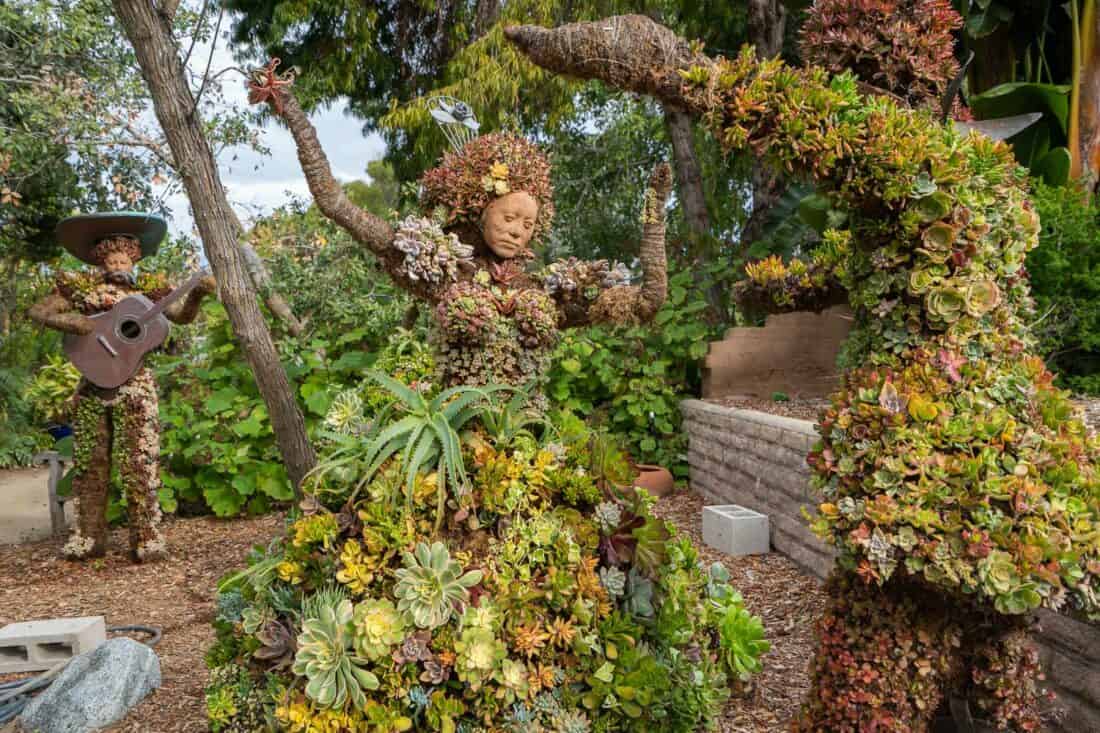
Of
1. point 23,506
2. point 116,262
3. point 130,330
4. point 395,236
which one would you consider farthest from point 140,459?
point 23,506

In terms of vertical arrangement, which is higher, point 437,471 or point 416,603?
point 437,471

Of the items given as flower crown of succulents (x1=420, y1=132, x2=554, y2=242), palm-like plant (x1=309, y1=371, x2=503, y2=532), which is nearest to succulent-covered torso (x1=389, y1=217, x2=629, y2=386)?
flower crown of succulents (x1=420, y1=132, x2=554, y2=242)

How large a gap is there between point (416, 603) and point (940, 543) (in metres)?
1.19

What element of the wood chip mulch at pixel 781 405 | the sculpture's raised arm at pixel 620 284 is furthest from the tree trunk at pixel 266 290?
the sculpture's raised arm at pixel 620 284

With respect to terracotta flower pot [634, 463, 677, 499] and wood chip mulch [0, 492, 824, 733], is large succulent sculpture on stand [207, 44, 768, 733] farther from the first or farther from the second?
terracotta flower pot [634, 463, 677, 499]

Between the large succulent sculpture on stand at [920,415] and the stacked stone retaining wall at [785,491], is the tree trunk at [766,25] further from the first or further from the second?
the large succulent sculpture on stand at [920,415]

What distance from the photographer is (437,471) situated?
1981 mm

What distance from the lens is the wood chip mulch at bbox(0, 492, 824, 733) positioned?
8.43 feet

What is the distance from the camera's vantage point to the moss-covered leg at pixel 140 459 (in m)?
4.36

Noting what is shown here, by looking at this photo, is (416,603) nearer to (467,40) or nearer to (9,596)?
(9,596)

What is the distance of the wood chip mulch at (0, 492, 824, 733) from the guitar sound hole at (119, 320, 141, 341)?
1.41m

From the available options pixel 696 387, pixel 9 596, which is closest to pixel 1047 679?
pixel 696 387

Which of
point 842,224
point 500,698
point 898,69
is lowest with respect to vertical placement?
point 500,698

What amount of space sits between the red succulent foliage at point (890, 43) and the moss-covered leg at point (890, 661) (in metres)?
1.29
